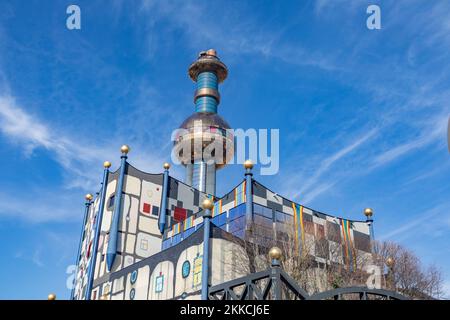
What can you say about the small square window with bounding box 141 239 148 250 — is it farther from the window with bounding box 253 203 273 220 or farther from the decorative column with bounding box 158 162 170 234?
the window with bounding box 253 203 273 220

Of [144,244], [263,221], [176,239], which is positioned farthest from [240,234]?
[144,244]

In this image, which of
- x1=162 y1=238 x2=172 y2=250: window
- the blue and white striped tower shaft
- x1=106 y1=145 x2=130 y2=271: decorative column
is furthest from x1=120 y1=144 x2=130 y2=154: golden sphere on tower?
the blue and white striped tower shaft

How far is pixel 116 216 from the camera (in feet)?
83.3

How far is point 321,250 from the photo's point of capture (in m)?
22.9

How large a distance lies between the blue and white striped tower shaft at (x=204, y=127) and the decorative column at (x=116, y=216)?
12.2 metres

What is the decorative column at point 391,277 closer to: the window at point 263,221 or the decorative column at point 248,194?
the window at point 263,221

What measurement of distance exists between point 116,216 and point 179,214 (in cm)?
368

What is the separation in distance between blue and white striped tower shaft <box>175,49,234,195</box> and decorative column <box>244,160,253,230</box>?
16.2m

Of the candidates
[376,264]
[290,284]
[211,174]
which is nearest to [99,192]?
[211,174]

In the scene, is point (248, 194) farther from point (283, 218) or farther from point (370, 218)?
point (370, 218)

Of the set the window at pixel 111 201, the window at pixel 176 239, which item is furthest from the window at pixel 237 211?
the window at pixel 111 201

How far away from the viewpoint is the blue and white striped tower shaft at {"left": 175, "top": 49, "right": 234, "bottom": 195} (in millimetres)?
39344

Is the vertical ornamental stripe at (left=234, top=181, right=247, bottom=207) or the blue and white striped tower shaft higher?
the blue and white striped tower shaft
